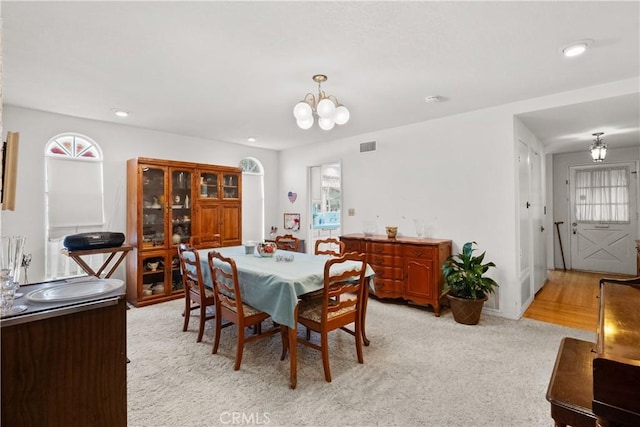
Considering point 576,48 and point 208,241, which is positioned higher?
point 576,48

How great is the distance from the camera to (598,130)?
14.1 feet

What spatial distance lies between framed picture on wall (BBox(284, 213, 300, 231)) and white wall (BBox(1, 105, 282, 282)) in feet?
4.66

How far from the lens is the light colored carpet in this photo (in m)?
1.94

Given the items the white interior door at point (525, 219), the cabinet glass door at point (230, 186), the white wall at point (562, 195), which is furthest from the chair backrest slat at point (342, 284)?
the white wall at point (562, 195)

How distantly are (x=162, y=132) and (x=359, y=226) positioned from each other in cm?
336

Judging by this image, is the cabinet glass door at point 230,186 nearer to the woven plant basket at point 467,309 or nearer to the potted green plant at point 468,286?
the potted green plant at point 468,286

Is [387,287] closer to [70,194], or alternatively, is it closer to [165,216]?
[165,216]

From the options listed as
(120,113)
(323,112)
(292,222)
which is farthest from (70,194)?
(323,112)

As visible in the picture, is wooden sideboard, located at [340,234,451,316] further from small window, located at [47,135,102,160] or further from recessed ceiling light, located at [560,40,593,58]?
small window, located at [47,135,102,160]

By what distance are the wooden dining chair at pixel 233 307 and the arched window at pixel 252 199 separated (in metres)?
3.10

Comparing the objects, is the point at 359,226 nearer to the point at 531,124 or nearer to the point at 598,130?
the point at 531,124

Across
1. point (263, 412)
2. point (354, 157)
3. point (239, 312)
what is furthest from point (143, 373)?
point (354, 157)

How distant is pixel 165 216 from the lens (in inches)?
172

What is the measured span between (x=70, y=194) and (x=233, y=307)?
Answer: 2988 mm
